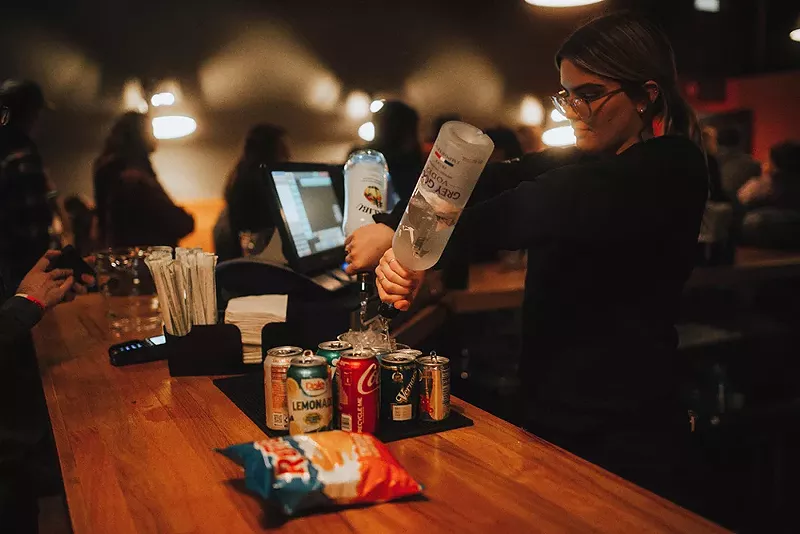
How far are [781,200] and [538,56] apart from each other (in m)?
4.01

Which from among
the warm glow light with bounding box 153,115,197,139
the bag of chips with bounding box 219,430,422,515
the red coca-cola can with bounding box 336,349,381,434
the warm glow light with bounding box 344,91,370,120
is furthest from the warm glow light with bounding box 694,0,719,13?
the bag of chips with bounding box 219,430,422,515

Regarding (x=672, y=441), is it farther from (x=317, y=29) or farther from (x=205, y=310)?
(x=317, y=29)

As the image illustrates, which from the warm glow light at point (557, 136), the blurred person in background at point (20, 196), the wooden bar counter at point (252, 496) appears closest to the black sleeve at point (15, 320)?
the wooden bar counter at point (252, 496)

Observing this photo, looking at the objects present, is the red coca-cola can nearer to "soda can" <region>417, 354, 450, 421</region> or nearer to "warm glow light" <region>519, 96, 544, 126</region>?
"soda can" <region>417, 354, 450, 421</region>

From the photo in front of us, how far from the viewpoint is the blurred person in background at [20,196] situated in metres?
3.16

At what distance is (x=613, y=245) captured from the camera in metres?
1.41

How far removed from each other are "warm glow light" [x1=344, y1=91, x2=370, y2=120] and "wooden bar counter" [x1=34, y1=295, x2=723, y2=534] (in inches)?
235

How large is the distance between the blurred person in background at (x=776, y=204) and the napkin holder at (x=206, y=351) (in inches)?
151

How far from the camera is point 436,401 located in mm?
1356

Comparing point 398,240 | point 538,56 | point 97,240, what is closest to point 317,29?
point 538,56

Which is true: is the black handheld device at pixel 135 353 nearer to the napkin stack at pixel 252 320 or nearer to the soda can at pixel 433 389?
the napkin stack at pixel 252 320

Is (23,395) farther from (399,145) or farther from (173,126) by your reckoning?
(173,126)

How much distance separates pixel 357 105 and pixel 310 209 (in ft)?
16.3

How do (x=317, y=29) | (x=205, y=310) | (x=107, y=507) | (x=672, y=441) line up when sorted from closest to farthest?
(x=107, y=507) < (x=672, y=441) < (x=205, y=310) < (x=317, y=29)
